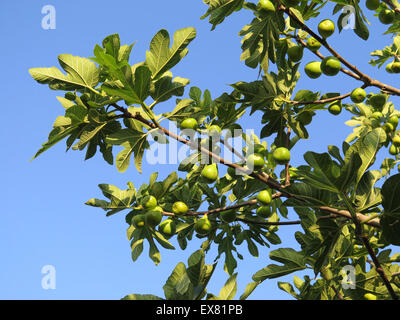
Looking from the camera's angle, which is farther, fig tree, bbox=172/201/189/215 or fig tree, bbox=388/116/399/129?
fig tree, bbox=388/116/399/129

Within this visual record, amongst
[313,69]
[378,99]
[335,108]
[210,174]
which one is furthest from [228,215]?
[378,99]

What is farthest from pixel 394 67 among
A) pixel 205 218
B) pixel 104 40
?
pixel 104 40

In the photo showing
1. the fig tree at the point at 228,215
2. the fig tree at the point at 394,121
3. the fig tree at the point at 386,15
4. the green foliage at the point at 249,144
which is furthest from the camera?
the fig tree at the point at 394,121

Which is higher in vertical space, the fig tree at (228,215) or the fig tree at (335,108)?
the fig tree at (335,108)

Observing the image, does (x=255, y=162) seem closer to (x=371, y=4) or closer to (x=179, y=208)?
(x=179, y=208)

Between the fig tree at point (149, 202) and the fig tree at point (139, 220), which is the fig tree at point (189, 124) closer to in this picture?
the fig tree at point (149, 202)

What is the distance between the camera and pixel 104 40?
2.68 metres

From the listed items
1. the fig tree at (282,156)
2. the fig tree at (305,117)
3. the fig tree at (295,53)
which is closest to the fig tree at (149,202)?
the fig tree at (282,156)

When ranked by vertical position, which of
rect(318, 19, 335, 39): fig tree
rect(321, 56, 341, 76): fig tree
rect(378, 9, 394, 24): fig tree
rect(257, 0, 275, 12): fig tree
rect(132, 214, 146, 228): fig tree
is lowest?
rect(132, 214, 146, 228): fig tree

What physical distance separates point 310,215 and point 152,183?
1.20 meters

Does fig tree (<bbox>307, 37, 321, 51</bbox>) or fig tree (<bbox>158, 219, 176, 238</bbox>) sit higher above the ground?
fig tree (<bbox>307, 37, 321, 51</bbox>)

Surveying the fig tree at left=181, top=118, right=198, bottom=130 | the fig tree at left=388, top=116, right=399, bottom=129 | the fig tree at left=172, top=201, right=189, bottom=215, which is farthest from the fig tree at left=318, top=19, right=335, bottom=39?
the fig tree at left=172, top=201, right=189, bottom=215

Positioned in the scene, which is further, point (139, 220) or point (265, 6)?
point (139, 220)

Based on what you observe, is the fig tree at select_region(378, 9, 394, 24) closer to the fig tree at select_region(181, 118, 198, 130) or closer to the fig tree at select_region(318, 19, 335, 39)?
the fig tree at select_region(318, 19, 335, 39)
